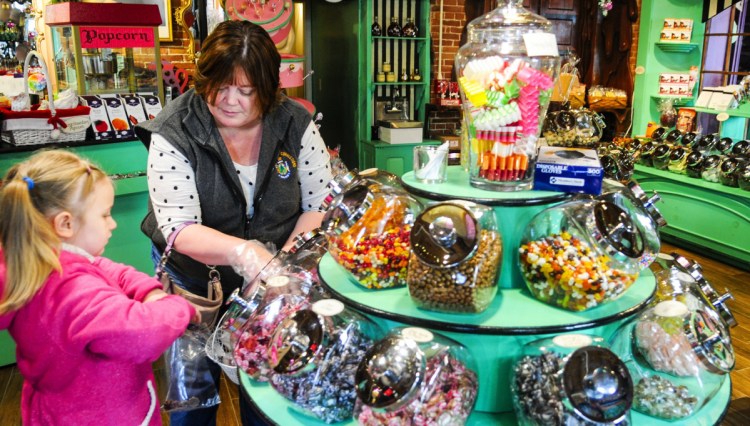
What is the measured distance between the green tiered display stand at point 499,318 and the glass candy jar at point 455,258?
4 cm

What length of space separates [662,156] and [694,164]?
1.15ft

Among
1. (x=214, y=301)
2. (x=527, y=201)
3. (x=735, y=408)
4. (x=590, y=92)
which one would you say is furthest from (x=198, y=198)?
(x=590, y=92)

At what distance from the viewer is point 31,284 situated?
127 cm

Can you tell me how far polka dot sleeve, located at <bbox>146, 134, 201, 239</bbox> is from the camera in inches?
71.4

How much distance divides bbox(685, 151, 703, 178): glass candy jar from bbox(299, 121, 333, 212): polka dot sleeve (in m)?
3.93

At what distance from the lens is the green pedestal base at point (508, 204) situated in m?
1.43

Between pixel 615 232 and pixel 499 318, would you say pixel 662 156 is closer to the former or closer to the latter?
pixel 615 232

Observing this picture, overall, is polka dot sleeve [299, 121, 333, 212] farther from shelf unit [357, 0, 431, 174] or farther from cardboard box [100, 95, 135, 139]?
shelf unit [357, 0, 431, 174]

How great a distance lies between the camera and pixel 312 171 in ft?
6.81

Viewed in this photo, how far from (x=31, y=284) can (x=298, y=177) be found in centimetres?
96

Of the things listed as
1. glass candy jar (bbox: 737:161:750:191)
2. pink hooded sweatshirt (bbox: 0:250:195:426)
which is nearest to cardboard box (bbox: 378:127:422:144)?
glass candy jar (bbox: 737:161:750:191)

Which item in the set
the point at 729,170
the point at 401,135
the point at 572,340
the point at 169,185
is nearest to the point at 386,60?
the point at 401,135

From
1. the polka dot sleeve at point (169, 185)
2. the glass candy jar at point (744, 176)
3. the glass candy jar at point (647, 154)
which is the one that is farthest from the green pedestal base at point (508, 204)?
the glass candy jar at point (647, 154)

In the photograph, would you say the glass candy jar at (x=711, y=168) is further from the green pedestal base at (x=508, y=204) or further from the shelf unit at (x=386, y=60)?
the green pedestal base at (x=508, y=204)
